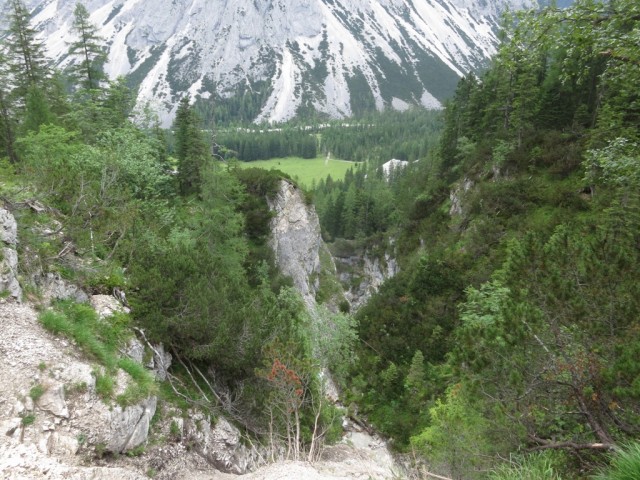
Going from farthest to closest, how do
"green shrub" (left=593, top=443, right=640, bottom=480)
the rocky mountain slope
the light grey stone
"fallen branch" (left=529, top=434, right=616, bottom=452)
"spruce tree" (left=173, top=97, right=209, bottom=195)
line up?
"spruce tree" (left=173, top=97, right=209, bottom=195) < the light grey stone < the rocky mountain slope < "fallen branch" (left=529, top=434, right=616, bottom=452) < "green shrub" (left=593, top=443, right=640, bottom=480)

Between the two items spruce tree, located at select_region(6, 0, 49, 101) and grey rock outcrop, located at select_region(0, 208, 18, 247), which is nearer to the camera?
grey rock outcrop, located at select_region(0, 208, 18, 247)

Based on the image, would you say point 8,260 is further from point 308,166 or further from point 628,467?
point 308,166

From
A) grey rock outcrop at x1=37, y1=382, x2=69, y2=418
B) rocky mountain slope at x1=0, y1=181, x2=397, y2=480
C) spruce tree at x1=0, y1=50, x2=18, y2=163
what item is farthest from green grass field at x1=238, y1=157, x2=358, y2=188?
grey rock outcrop at x1=37, y1=382, x2=69, y2=418

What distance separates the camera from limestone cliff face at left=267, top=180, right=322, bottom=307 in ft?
126

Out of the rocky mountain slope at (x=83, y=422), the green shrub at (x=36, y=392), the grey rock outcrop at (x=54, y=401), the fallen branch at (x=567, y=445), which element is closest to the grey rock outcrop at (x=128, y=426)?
the rocky mountain slope at (x=83, y=422)

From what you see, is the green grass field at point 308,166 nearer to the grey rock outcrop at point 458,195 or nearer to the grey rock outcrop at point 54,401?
the grey rock outcrop at point 458,195

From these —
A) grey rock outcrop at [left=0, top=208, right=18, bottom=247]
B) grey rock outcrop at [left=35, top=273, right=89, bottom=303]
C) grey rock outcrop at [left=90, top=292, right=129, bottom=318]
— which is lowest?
grey rock outcrop at [left=90, top=292, right=129, bottom=318]

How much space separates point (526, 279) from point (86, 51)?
36589mm

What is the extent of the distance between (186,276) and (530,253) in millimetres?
11214

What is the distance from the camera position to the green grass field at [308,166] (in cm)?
14350

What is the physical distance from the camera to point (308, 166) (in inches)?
6132

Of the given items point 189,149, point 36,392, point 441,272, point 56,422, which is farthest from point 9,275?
point 189,149

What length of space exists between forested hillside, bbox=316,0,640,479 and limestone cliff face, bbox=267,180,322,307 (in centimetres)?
1022

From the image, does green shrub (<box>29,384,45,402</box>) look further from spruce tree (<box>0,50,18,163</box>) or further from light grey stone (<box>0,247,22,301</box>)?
spruce tree (<box>0,50,18,163</box>)
